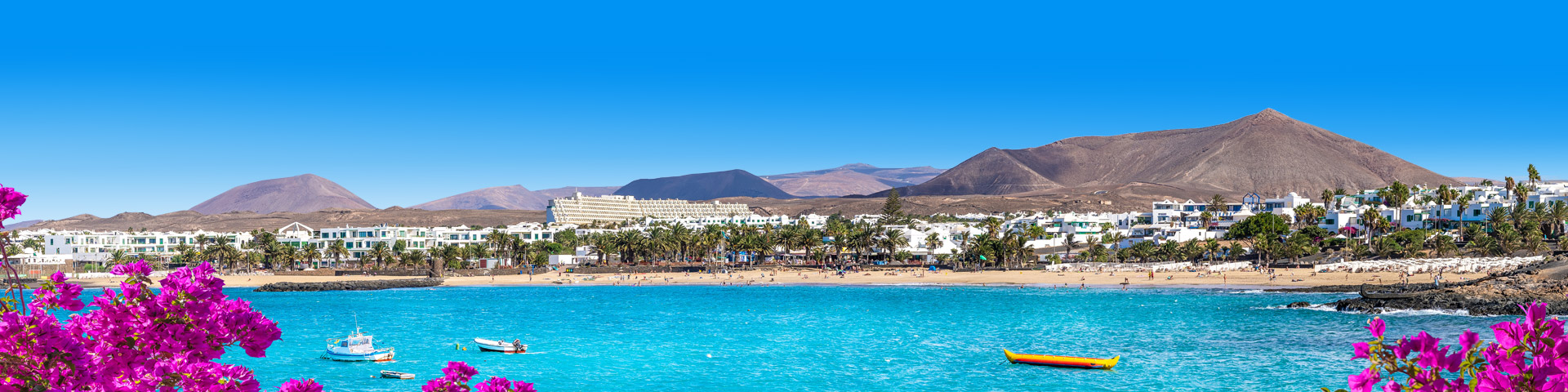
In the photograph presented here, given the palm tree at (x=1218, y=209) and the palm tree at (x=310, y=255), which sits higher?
the palm tree at (x=1218, y=209)

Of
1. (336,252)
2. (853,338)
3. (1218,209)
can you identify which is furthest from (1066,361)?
(1218,209)

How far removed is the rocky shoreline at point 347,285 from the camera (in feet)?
336

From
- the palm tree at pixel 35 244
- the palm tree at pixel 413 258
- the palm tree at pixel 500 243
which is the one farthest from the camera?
the palm tree at pixel 35 244

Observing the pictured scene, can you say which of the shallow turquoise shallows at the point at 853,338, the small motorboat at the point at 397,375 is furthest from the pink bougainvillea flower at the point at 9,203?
the small motorboat at the point at 397,375

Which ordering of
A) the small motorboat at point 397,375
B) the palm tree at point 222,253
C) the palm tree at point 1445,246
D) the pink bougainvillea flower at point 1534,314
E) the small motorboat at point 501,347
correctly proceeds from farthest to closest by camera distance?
the palm tree at point 222,253 < the palm tree at point 1445,246 < the small motorboat at point 501,347 < the small motorboat at point 397,375 < the pink bougainvillea flower at point 1534,314

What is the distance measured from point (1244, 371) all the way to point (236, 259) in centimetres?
11724

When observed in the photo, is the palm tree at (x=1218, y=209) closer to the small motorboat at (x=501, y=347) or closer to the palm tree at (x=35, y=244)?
the small motorboat at (x=501, y=347)

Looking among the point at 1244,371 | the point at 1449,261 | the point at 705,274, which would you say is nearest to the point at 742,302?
the point at 705,274

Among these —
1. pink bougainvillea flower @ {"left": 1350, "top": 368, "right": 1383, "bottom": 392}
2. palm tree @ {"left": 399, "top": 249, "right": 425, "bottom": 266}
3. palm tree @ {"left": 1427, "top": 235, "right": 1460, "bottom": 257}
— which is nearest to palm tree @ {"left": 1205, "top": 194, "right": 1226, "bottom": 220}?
palm tree @ {"left": 1427, "top": 235, "right": 1460, "bottom": 257}

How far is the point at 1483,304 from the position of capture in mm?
58719

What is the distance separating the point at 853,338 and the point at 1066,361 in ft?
49.2

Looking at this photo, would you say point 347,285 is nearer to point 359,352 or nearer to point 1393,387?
point 359,352

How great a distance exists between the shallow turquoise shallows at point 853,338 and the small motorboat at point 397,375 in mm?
360

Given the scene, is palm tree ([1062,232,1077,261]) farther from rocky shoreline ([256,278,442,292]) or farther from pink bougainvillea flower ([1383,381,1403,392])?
pink bougainvillea flower ([1383,381,1403,392])
